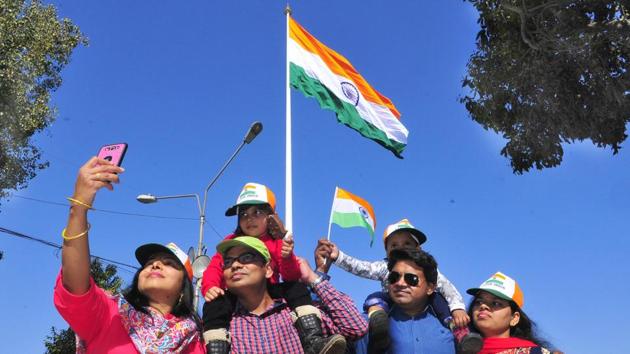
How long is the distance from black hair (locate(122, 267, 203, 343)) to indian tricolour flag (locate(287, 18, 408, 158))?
701cm

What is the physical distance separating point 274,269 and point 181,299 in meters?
1.04

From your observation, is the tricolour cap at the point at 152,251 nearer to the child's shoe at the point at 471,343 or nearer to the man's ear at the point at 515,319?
the child's shoe at the point at 471,343

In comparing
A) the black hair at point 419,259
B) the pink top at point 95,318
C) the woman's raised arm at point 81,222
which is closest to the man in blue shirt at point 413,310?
the black hair at point 419,259

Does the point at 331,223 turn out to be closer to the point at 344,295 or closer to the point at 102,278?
the point at 344,295

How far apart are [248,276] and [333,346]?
0.71m

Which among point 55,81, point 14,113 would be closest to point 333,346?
point 14,113

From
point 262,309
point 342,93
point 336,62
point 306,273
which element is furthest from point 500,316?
point 336,62

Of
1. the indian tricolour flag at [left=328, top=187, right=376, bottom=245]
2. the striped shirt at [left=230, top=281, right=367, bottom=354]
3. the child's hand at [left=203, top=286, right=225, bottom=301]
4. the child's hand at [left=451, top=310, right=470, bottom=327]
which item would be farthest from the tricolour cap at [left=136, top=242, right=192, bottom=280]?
the indian tricolour flag at [left=328, top=187, right=376, bottom=245]

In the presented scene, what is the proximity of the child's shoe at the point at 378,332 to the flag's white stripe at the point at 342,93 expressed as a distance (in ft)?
22.8

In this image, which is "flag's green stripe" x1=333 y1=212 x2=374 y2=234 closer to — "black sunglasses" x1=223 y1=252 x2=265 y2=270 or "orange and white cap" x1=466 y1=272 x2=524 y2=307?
"orange and white cap" x1=466 y1=272 x2=524 y2=307

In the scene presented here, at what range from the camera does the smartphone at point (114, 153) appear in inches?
116

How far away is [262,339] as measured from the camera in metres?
3.64

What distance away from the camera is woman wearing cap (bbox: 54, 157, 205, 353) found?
2.87 metres

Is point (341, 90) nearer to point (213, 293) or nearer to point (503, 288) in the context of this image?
point (503, 288)
